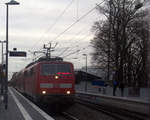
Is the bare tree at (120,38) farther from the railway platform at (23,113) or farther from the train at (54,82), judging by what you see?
the railway platform at (23,113)

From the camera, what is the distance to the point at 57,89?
1667 centimetres

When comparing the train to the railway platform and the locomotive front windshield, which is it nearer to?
the locomotive front windshield

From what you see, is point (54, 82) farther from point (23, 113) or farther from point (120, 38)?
point (120, 38)

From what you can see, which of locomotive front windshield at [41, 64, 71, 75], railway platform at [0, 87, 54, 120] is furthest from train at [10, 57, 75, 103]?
railway platform at [0, 87, 54, 120]

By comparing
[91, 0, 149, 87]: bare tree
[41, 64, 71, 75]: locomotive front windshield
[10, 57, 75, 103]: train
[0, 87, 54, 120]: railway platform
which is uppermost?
[91, 0, 149, 87]: bare tree

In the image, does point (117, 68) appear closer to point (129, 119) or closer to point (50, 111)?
point (50, 111)

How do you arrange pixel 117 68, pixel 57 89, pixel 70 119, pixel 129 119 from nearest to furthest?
pixel 129 119 → pixel 70 119 → pixel 57 89 → pixel 117 68

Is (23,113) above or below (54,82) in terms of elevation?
below

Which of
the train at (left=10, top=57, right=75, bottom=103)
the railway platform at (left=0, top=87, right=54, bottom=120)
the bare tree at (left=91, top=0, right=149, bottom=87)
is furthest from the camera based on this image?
the bare tree at (left=91, top=0, right=149, bottom=87)

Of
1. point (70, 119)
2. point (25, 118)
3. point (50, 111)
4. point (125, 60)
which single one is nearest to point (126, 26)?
point (125, 60)

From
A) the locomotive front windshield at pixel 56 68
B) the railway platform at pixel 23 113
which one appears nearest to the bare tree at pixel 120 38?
the locomotive front windshield at pixel 56 68

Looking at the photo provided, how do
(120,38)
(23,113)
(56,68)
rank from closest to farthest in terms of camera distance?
1. (23,113)
2. (56,68)
3. (120,38)

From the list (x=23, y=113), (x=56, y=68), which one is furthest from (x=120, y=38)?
(x=23, y=113)

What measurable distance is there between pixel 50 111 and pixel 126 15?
708 inches
